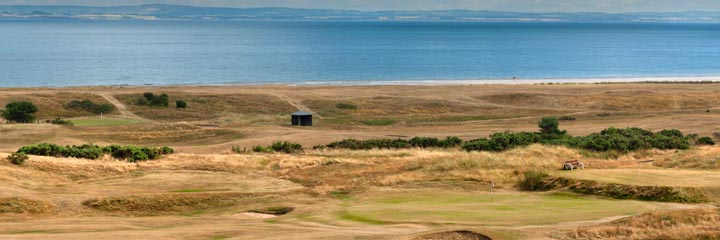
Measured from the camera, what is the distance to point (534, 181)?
90.1 ft

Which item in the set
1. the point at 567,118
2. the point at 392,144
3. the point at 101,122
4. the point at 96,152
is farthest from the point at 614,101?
the point at 96,152

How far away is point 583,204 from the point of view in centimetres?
2316

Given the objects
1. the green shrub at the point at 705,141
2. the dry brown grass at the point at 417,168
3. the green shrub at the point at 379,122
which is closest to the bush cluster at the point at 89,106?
the green shrub at the point at 379,122

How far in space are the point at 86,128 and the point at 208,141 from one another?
8.32 m

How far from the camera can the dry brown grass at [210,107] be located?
216 feet

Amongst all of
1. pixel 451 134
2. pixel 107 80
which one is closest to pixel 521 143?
pixel 451 134

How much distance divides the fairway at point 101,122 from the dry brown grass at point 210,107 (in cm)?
411

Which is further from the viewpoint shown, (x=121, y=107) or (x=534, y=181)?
(x=121, y=107)

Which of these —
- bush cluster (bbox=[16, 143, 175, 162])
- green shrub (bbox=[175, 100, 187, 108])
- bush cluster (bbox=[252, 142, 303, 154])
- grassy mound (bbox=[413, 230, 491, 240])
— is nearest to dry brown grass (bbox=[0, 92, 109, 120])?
green shrub (bbox=[175, 100, 187, 108])

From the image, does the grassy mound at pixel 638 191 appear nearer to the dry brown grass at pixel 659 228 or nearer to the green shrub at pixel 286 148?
the dry brown grass at pixel 659 228

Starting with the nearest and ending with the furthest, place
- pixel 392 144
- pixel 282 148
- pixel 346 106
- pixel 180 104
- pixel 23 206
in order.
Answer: pixel 23 206 → pixel 282 148 → pixel 392 144 → pixel 180 104 → pixel 346 106

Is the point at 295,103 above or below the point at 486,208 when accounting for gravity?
above

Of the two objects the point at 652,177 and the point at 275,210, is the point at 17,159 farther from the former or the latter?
the point at 652,177

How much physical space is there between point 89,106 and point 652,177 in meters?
50.5
